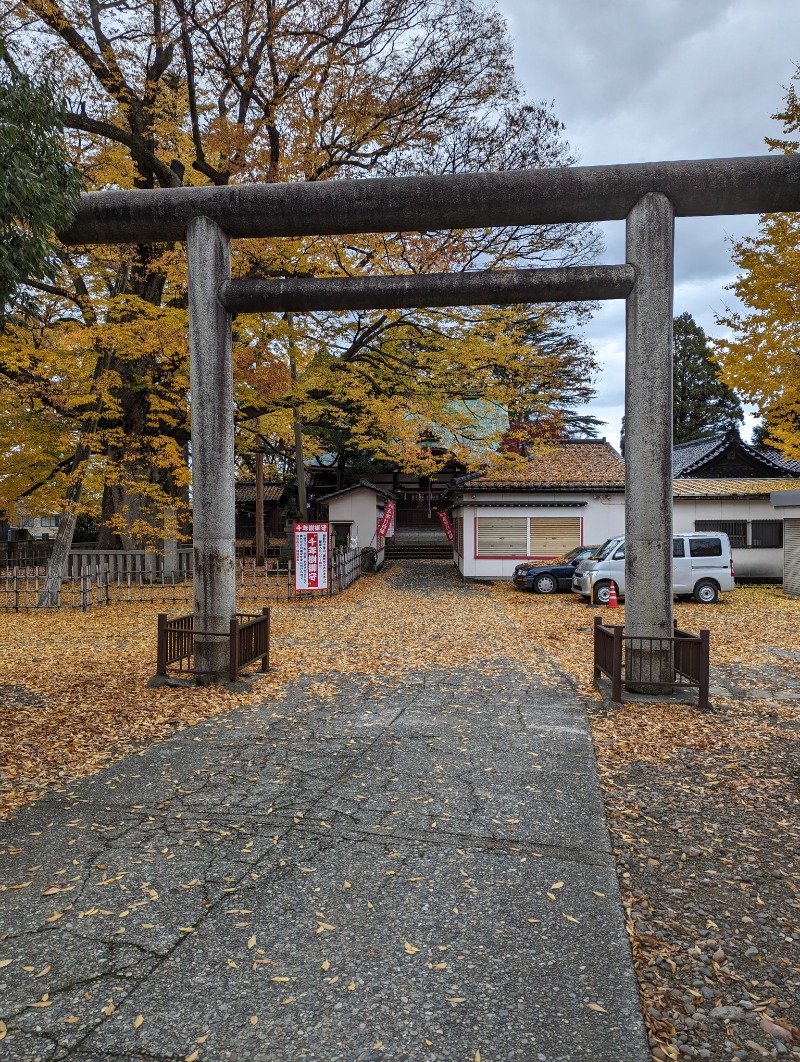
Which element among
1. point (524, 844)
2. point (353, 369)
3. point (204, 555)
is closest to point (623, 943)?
point (524, 844)

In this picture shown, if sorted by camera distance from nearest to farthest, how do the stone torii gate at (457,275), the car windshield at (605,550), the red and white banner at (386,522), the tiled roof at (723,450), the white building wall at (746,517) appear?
1. the stone torii gate at (457,275)
2. the car windshield at (605,550)
3. the white building wall at (746,517)
4. the tiled roof at (723,450)
5. the red and white banner at (386,522)

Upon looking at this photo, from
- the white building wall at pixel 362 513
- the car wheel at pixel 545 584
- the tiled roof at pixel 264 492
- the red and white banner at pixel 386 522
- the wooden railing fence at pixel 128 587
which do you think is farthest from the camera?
the tiled roof at pixel 264 492

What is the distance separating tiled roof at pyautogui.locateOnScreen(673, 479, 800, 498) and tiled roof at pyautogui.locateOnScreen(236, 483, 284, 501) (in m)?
20.9

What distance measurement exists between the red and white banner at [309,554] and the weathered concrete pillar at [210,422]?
8599mm

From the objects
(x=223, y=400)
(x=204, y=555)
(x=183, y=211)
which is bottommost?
(x=204, y=555)

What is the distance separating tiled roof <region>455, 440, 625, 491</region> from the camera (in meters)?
21.1

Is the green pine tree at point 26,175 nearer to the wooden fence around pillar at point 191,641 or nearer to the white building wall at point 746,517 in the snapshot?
the wooden fence around pillar at point 191,641

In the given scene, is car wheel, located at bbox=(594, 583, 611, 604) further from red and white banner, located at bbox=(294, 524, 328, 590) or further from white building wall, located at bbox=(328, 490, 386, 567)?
white building wall, located at bbox=(328, 490, 386, 567)

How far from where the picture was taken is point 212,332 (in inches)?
309

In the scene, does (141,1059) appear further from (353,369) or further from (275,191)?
(353,369)

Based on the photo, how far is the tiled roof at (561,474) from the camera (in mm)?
21109

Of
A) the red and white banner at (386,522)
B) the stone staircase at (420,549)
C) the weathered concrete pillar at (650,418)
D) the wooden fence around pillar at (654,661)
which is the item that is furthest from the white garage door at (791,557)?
the stone staircase at (420,549)

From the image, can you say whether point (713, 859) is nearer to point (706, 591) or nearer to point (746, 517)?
point (706, 591)

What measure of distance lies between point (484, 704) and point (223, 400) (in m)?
4.93
